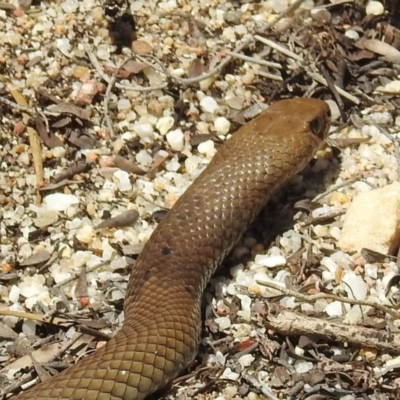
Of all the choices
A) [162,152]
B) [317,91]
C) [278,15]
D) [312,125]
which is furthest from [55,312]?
[278,15]

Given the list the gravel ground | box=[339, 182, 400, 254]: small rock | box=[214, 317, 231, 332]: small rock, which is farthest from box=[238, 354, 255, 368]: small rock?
box=[339, 182, 400, 254]: small rock

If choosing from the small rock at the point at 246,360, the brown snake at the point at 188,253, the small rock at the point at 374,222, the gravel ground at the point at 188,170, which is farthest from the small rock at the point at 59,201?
the small rock at the point at 374,222

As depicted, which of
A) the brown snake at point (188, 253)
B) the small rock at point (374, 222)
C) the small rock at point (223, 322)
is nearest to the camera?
the brown snake at point (188, 253)

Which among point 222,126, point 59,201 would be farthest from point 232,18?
point 59,201

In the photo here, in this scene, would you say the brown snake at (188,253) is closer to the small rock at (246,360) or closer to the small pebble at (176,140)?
the small rock at (246,360)

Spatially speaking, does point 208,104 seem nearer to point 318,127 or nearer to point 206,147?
point 206,147
